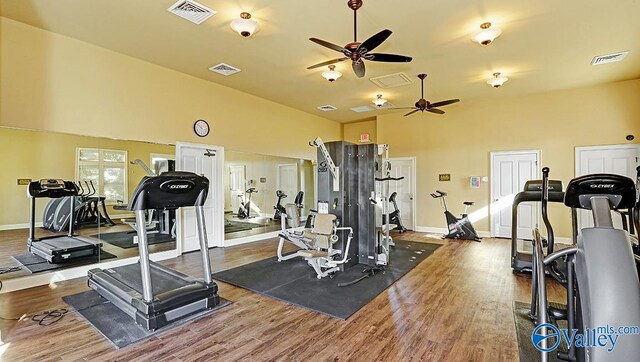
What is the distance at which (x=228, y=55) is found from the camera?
16.2 ft

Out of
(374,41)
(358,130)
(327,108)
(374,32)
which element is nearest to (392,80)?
(374,32)

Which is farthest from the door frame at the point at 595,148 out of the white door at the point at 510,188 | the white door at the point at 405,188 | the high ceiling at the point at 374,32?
the white door at the point at 405,188

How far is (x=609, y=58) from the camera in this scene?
5086 mm

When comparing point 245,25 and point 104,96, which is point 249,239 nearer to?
point 104,96

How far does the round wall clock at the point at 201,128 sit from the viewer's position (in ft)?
19.6

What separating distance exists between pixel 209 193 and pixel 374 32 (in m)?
4.38

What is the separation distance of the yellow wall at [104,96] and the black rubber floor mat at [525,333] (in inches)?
229

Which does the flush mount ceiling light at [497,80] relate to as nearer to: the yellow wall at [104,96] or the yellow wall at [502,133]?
the yellow wall at [502,133]

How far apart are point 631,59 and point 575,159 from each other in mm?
2246

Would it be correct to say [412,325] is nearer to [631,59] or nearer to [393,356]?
[393,356]

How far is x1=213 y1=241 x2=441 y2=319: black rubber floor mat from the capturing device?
3416 millimetres

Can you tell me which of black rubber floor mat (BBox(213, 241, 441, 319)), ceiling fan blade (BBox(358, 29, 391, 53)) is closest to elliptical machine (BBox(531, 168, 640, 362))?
black rubber floor mat (BBox(213, 241, 441, 319))

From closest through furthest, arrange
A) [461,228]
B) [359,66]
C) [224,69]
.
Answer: [359,66] → [224,69] → [461,228]

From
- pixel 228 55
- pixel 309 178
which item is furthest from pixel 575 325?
pixel 309 178
